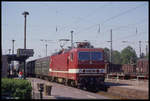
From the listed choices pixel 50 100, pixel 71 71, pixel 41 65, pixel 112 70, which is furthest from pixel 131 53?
pixel 50 100

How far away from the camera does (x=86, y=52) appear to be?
85.0ft

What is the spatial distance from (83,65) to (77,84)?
1.68 meters

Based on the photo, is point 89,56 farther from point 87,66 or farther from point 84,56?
point 87,66

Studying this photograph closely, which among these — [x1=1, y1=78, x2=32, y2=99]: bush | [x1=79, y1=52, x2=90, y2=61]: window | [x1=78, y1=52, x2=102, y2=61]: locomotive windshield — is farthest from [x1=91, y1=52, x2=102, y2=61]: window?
[x1=1, y1=78, x2=32, y2=99]: bush

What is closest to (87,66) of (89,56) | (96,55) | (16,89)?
(89,56)

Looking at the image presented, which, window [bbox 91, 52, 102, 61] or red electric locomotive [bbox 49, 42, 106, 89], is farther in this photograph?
window [bbox 91, 52, 102, 61]

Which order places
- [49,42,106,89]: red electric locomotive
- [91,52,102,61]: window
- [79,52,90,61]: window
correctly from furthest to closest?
[91,52,102,61]: window < [79,52,90,61]: window < [49,42,106,89]: red electric locomotive

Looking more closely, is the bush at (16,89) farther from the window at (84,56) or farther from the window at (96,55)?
the window at (96,55)

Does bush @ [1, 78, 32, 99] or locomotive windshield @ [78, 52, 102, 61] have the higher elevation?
locomotive windshield @ [78, 52, 102, 61]

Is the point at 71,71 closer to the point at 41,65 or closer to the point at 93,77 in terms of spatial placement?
the point at 93,77

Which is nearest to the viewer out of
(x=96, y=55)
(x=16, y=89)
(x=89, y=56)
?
(x=16, y=89)

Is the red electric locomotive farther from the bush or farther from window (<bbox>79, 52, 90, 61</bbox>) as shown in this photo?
the bush

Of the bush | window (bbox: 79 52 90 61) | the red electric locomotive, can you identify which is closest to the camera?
the bush

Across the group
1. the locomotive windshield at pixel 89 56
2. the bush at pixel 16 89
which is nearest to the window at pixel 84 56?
the locomotive windshield at pixel 89 56
